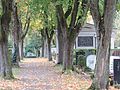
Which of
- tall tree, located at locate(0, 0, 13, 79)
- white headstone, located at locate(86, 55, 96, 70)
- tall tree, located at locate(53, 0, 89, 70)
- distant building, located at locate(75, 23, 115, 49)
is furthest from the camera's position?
distant building, located at locate(75, 23, 115, 49)

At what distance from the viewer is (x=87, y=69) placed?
24953 millimetres

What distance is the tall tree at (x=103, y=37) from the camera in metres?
12.7

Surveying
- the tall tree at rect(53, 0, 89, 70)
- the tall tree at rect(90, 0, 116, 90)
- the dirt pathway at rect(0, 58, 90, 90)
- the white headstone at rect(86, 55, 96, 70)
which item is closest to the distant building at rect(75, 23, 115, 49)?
the white headstone at rect(86, 55, 96, 70)

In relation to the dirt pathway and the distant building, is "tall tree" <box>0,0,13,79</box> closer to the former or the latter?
the dirt pathway

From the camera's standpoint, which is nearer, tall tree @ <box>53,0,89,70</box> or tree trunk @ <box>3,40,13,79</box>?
tree trunk @ <box>3,40,13,79</box>

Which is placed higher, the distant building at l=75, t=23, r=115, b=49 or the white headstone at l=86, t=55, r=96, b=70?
the distant building at l=75, t=23, r=115, b=49

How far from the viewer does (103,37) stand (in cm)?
1283

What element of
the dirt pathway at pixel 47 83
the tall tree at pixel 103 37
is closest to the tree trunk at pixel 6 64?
the dirt pathway at pixel 47 83

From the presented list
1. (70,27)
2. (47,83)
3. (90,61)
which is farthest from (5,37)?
(90,61)

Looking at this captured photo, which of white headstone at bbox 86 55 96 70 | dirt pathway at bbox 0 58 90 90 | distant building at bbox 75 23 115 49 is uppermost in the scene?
distant building at bbox 75 23 115 49

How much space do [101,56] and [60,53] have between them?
66.5 feet

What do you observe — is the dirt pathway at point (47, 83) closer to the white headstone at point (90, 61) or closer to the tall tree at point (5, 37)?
the tall tree at point (5, 37)

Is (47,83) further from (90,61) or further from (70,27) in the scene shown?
(90,61)

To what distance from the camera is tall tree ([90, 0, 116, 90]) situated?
41.6 feet
